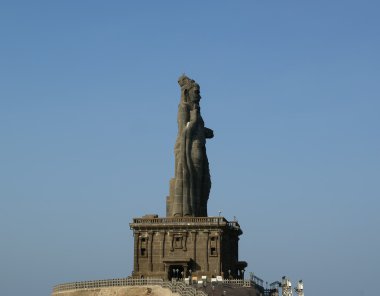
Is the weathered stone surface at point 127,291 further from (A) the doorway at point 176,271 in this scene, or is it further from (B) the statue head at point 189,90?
(B) the statue head at point 189,90

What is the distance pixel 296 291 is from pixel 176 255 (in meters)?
13.1

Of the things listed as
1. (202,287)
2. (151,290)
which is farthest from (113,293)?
(202,287)

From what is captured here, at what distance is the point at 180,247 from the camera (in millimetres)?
91625

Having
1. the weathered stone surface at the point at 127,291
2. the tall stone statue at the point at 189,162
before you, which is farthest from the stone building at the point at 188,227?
the weathered stone surface at the point at 127,291

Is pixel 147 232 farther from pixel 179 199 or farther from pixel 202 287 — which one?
pixel 202 287

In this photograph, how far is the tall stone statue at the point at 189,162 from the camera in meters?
94.8

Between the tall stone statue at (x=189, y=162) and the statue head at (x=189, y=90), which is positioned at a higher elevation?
the statue head at (x=189, y=90)

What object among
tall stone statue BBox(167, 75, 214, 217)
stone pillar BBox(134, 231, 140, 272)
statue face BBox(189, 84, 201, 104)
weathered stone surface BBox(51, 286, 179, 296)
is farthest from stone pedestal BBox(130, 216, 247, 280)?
statue face BBox(189, 84, 201, 104)

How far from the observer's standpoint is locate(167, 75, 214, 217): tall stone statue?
94.8 meters

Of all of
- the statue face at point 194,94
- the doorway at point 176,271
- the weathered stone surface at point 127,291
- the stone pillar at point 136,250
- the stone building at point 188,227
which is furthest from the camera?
the statue face at point 194,94

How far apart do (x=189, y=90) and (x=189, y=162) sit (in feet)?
26.2

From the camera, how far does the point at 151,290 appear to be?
80500 mm

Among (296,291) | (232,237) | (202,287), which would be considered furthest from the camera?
(232,237)

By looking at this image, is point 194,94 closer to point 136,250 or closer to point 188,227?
point 188,227
